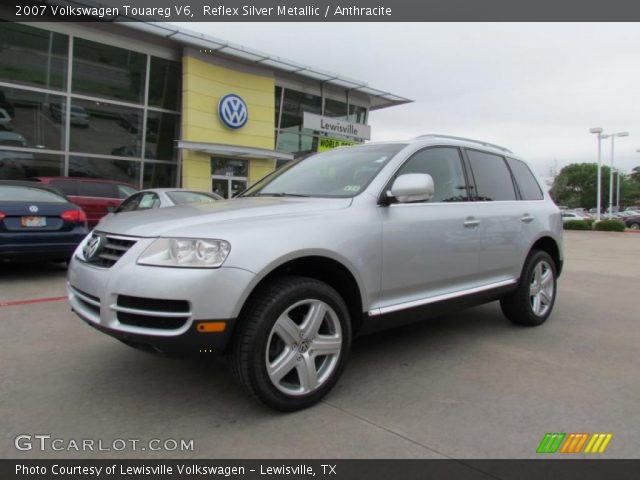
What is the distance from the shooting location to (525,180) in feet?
16.3

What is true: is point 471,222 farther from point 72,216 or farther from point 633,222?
point 633,222

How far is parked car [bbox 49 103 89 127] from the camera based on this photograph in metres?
14.7

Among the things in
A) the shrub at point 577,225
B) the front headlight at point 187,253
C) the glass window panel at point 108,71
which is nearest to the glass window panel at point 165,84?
the glass window panel at point 108,71

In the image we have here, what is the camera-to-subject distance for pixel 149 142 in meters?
16.8

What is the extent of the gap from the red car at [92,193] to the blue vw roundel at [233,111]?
6908 millimetres

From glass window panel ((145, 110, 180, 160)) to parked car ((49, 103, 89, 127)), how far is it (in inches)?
84.3

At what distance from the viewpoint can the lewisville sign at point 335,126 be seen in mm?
19125

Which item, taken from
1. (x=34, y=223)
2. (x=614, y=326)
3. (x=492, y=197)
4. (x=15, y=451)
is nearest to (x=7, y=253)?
(x=34, y=223)

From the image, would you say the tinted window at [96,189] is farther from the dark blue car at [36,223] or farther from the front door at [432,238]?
the front door at [432,238]

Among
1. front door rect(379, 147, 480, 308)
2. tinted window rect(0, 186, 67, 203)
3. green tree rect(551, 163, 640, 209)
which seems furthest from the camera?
green tree rect(551, 163, 640, 209)

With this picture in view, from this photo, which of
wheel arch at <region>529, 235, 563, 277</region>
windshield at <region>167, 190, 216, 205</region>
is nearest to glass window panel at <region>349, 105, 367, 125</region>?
windshield at <region>167, 190, 216, 205</region>

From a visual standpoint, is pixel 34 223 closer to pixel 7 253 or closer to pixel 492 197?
pixel 7 253

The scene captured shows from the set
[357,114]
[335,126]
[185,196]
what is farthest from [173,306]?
[357,114]

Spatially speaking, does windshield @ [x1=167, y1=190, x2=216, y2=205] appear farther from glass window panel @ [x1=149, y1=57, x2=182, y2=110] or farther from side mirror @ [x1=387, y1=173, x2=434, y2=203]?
glass window panel @ [x1=149, y1=57, x2=182, y2=110]
